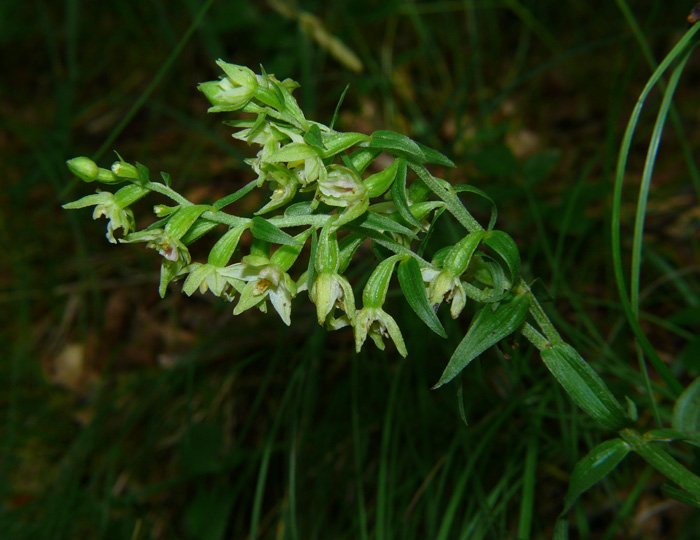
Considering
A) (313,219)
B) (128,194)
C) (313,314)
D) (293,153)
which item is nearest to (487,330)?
(313,219)

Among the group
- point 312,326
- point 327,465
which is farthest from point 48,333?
point 327,465

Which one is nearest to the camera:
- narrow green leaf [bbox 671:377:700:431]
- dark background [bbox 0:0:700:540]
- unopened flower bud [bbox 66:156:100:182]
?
unopened flower bud [bbox 66:156:100:182]

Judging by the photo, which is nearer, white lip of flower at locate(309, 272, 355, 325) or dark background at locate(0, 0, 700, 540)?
white lip of flower at locate(309, 272, 355, 325)

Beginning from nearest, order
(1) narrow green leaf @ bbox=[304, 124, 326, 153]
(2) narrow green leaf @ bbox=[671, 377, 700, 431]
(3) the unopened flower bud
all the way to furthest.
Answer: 1. (1) narrow green leaf @ bbox=[304, 124, 326, 153]
2. (3) the unopened flower bud
3. (2) narrow green leaf @ bbox=[671, 377, 700, 431]

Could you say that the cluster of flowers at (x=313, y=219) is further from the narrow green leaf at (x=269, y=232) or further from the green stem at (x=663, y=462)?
the green stem at (x=663, y=462)

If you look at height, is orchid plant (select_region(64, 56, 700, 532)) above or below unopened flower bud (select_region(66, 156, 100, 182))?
below

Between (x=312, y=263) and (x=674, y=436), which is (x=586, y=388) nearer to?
(x=674, y=436)

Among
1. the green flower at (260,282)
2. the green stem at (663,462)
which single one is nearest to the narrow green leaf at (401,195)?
the green flower at (260,282)

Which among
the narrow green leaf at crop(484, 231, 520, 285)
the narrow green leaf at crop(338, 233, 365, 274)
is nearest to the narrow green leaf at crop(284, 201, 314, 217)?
the narrow green leaf at crop(338, 233, 365, 274)

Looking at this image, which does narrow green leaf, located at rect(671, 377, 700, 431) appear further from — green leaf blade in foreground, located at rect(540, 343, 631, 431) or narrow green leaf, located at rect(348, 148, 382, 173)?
narrow green leaf, located at rect(348, 148, 382, 173)
